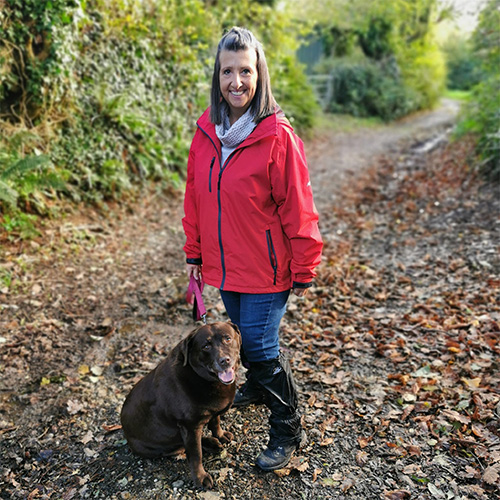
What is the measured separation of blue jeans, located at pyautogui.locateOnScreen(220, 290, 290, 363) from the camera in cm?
284

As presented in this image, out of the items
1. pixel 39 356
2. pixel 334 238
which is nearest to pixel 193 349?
pixel 39 356

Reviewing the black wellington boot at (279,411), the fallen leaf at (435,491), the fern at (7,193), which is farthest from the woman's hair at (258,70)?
the fern at (7,193)

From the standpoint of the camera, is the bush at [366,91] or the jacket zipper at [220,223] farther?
the bush at [366,91]

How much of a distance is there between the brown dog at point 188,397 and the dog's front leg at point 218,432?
253 mm

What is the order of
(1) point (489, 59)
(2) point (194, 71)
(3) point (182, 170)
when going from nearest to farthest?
(3) point (182, 170), (2) point (194, 71), (1) point (489, 59)

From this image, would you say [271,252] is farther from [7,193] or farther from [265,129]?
[7,193]

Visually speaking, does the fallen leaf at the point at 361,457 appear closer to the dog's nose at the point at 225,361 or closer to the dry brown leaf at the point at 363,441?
the dry brown leaf at the point at 363,441

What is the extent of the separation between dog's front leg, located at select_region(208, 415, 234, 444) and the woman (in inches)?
13.9

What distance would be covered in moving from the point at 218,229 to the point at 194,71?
8.43 metres

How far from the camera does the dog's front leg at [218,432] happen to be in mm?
3239

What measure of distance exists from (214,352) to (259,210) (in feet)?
2.85

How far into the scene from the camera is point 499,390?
3.71m

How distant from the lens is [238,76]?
2.65 m

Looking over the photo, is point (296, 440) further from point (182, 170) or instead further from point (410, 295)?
point (182, 170)
